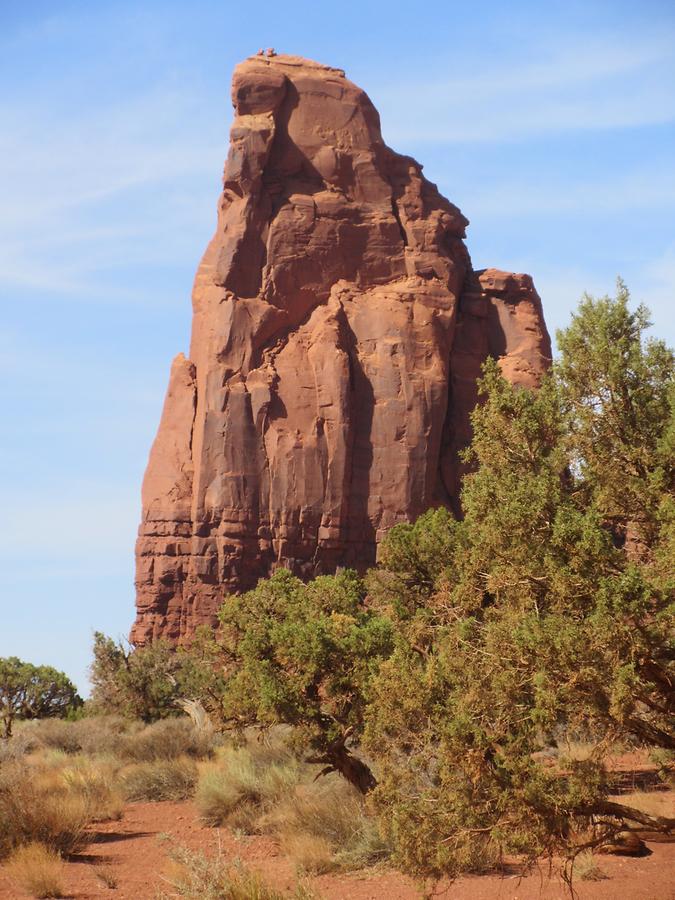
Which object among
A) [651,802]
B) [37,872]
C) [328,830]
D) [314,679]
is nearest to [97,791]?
[314,679]

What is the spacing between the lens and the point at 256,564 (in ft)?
149

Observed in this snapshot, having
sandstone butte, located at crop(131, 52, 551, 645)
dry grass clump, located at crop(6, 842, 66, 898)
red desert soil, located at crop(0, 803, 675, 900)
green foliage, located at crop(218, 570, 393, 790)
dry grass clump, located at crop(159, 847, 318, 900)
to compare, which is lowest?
red desert soil, located at crop(0, 803, 675, 900)

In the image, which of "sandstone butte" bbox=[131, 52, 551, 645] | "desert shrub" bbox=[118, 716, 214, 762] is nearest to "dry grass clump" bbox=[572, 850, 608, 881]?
"desert shrub" bbox=[118, 716, 214, 762]

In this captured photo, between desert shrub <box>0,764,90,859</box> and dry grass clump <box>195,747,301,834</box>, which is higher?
desert shrub <box>0,764,90,859</box>

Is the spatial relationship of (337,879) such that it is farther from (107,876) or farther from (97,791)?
(97,791)

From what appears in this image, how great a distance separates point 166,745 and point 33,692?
16085mm

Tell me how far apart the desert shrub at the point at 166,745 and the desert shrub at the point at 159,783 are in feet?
7.55

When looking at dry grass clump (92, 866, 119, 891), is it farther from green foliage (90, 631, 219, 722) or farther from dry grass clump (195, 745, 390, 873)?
green foliage (90, 631, 219, 722)

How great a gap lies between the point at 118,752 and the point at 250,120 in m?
32.9

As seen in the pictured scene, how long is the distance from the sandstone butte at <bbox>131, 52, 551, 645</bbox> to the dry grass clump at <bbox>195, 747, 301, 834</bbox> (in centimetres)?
2509

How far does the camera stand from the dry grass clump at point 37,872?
1288 centimetres

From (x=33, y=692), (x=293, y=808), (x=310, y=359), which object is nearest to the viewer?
(x=293, y=808)

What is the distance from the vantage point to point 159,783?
2255 centimetres

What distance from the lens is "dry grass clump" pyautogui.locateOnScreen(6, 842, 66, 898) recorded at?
12.9 m
